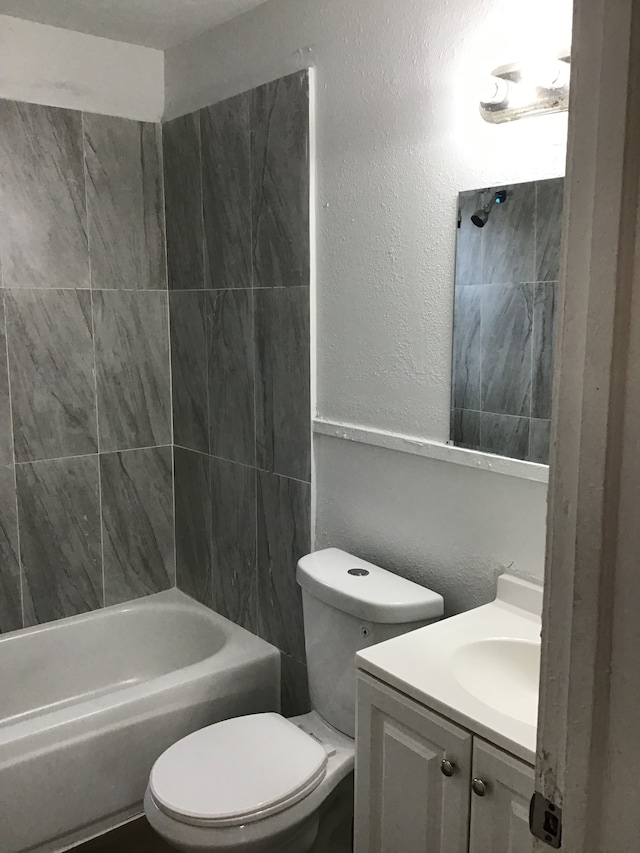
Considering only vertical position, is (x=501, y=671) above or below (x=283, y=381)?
below

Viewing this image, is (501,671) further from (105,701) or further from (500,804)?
(105,701)

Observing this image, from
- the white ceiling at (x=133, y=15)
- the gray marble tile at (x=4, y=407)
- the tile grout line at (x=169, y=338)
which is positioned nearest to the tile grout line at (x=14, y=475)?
the gray marble tile at (x=4, y=407)

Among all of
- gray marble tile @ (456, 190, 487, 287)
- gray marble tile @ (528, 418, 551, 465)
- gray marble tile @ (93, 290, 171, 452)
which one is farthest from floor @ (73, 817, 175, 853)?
gray marble tile @ (456, 190, 487, 287)

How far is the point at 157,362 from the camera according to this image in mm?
2912

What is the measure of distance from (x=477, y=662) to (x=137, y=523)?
171cm

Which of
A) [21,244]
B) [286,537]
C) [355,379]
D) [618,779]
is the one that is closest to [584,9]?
[618,779]

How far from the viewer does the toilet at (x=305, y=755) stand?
1706mm

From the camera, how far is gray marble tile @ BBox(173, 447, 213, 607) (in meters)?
2.84

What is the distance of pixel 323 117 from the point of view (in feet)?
7.02

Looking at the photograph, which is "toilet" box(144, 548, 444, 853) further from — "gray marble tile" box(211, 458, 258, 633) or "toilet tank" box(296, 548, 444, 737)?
"gray marble tile" box(211, 458, 258, 633)

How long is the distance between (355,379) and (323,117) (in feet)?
2.46

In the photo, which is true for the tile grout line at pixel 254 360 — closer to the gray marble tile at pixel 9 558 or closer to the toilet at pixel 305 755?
the toilet at pixel 305 755

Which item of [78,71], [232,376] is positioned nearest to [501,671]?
[232,376]

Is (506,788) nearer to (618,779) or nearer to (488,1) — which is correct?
(618,779)
